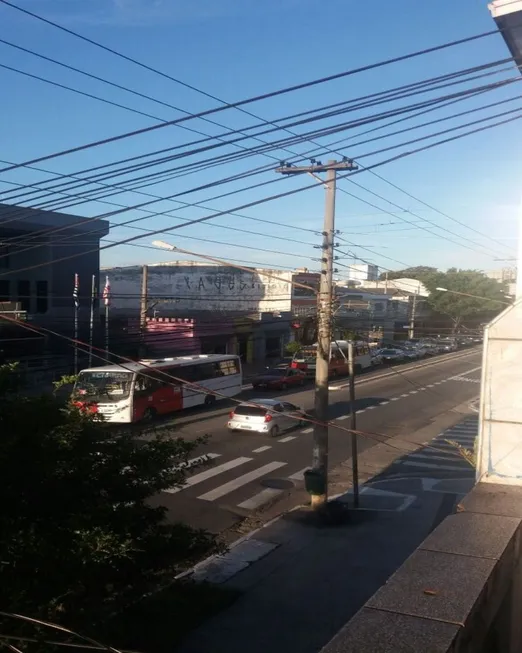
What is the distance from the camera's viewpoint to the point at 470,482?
18484 millimetres

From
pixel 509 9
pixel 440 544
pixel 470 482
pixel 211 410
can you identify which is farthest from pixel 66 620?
pixel 211 410

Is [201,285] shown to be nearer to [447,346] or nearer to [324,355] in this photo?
[447,346]

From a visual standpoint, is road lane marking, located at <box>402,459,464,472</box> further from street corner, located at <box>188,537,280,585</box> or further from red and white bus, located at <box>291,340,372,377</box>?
red and white bus, located at <box>291,340,372,377</box>

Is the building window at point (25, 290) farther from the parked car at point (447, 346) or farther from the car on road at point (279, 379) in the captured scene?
the parked car at point (447, 346)

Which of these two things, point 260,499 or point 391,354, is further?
point 391,354

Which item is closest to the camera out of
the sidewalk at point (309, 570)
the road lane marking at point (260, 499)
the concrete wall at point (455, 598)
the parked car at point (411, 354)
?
the concrete wall at point (455, 598)

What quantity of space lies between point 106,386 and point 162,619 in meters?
17.4

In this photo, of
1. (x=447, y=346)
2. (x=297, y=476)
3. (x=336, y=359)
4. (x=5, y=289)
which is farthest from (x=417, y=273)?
(x=297, y=476)

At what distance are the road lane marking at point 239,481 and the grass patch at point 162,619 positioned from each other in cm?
697

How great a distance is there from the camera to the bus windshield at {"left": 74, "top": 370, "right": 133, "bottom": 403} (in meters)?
23.9

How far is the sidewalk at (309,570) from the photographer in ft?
28.7

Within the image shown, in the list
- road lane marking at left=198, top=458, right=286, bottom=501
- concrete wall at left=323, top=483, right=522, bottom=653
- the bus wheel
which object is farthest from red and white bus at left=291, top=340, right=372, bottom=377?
concrete wall at left=323, top=483, right=522, bottom=653

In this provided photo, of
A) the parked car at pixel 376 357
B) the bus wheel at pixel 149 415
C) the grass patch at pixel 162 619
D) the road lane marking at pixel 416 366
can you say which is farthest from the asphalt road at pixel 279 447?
the parked car at pixel 376 357

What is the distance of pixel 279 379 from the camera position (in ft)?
115
